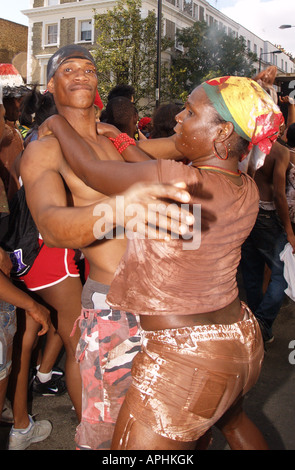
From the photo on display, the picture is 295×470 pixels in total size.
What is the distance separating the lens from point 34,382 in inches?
134

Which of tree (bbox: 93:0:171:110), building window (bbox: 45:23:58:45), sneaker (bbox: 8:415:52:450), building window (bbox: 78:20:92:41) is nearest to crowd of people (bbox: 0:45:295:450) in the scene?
sneaker (bbox: 8:415:52:450)

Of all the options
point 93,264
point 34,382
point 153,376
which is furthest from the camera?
point 34,382

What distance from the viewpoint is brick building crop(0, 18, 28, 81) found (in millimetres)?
33969

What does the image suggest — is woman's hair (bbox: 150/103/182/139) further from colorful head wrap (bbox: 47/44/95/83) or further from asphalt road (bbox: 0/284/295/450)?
asphalt road (bbox: 0/284/295/450)

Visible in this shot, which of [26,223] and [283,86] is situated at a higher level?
[283,86]

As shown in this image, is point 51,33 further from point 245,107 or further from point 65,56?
point 245,107

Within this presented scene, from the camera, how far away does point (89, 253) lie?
2.12 meters

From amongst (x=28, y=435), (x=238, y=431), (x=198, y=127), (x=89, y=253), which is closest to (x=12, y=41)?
(x=28, y=435)

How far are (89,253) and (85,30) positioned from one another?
37.5 m

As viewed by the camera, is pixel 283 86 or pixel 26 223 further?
Result: pixel 283 86

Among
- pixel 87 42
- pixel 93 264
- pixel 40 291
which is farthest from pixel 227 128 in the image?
pixel 87 42
